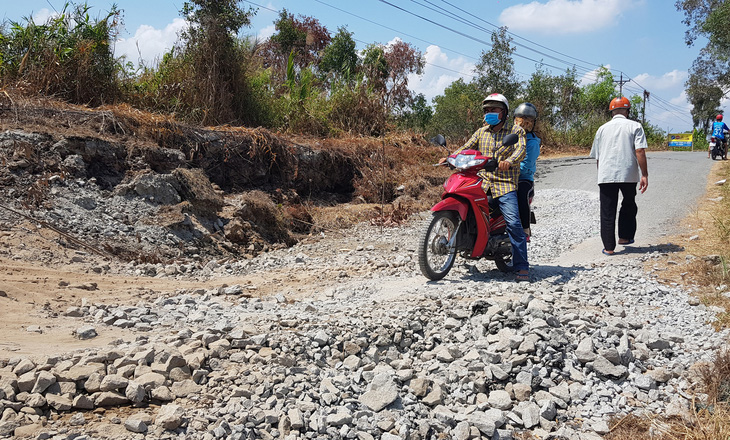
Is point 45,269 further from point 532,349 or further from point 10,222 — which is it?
point 532,349

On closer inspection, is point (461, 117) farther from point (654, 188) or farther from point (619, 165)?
point (619, 165)

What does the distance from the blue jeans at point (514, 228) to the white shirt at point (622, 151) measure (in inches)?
69.4

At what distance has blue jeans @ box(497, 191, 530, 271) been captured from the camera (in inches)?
218

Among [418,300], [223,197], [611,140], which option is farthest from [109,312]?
[611,140]

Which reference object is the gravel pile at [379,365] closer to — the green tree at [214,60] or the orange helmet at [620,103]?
the orange helmet at [620,103]

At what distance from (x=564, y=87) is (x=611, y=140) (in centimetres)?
2431

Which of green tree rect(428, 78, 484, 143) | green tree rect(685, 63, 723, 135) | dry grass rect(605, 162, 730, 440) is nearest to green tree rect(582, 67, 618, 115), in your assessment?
green tree rect(685, 63, 723, 135)

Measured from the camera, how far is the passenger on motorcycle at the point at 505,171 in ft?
18.1

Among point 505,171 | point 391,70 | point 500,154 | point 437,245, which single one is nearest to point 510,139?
point 500,154

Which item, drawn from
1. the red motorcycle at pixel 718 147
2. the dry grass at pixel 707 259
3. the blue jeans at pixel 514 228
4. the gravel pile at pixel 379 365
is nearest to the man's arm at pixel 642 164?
the dry grass at pixel 707 259

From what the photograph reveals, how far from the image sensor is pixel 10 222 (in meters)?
6.28

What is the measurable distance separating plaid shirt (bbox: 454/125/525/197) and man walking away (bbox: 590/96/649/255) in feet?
4.99

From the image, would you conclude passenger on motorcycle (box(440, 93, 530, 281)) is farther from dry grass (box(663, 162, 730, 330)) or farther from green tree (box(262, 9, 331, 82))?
green tree (box(262, 9, 331, 82))

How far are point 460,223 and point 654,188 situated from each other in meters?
9.13
